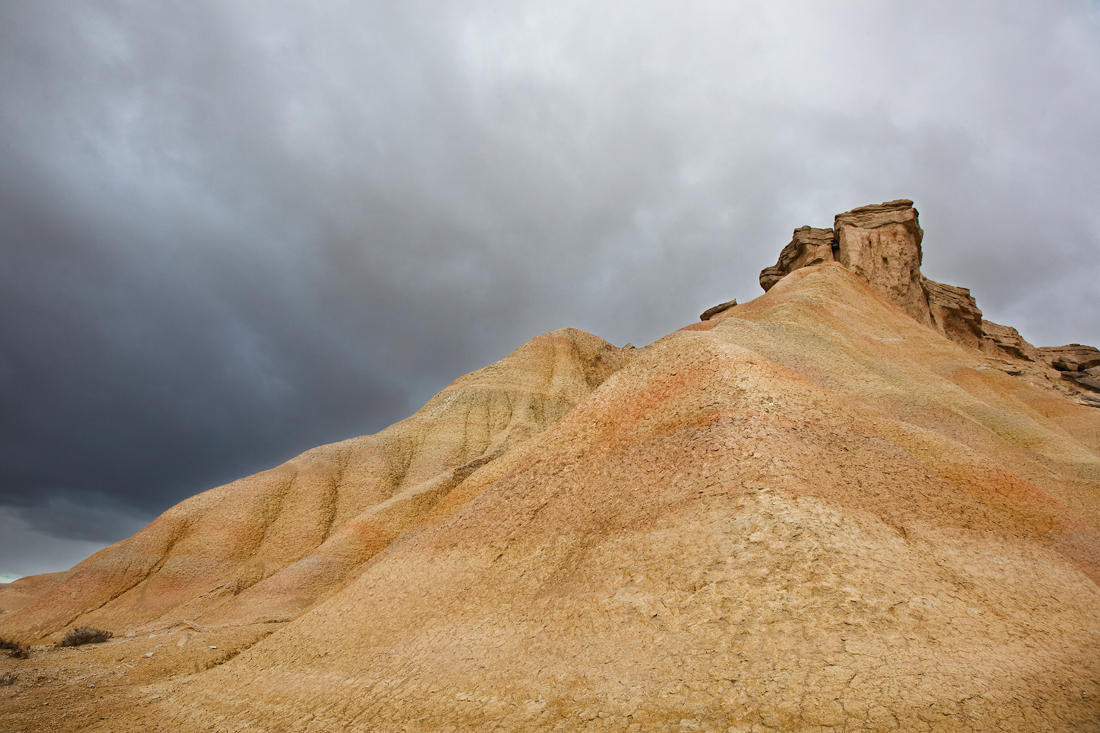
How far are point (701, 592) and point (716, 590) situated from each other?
0.28 metres

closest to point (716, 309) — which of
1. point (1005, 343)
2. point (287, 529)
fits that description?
point (1005, 343)

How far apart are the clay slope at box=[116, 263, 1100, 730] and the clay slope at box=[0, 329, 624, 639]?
770 cm

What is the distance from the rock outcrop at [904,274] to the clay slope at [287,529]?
24461 millimetres

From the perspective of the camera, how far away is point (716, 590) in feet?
33.0

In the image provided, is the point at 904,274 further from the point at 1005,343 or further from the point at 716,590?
the point at 716,590

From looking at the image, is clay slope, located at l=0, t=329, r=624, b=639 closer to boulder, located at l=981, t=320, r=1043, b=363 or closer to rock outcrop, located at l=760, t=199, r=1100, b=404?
rock outcrop, located at l=760, t=199, r=1100, b=404

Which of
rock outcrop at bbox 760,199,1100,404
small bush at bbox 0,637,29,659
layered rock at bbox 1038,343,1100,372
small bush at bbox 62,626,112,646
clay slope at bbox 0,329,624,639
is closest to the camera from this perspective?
small bush at bbox 0,637,29,659

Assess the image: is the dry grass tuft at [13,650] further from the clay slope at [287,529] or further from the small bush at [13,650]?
the clay slope at [287,529]

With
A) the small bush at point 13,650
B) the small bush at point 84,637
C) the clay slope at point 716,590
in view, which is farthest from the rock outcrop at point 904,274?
the small bush at point 13,650

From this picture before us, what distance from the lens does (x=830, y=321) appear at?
30078 millimetres

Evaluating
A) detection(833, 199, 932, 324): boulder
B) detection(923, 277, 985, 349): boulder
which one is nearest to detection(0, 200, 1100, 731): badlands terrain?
detection(833, 199, 932, 324): boulder

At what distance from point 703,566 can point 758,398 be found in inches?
235

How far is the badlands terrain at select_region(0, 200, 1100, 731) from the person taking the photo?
8219 millimetres

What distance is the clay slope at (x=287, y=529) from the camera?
91.9ft
